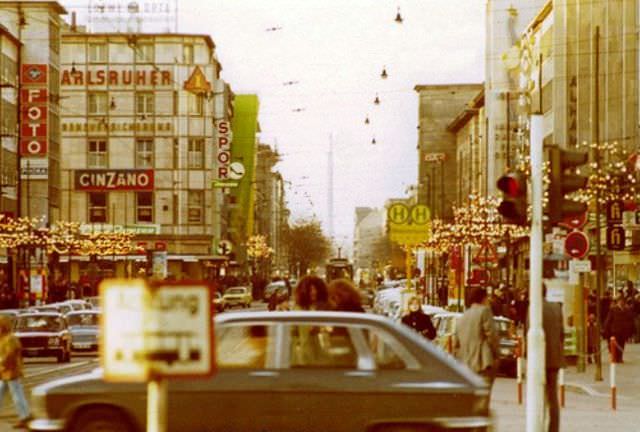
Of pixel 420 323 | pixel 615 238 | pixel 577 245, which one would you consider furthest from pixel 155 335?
pixel 615 238

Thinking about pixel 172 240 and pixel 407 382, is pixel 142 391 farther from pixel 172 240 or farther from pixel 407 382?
pixel 172 240

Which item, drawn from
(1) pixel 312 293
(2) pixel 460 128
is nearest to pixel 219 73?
(2) pixel 460 128

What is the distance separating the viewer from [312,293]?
18531 millimetres

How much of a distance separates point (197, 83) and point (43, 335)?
66426 millimetres

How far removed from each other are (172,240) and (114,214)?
449 centimetres

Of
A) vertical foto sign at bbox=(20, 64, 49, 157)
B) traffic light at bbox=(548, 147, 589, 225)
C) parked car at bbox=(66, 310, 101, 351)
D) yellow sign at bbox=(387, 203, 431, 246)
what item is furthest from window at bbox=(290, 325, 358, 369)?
vertical foto sign at bbox=(20, 64, 49, 157)

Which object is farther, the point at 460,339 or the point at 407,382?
the point at 460,339

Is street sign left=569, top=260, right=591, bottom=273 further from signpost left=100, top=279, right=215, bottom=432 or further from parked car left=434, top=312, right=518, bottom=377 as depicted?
signpost left=100, top=279, right=215, bottom=432

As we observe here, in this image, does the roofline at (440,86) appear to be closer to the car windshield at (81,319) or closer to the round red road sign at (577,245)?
the car windshield at (81,319)

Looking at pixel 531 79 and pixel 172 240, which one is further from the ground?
pixel 531 79

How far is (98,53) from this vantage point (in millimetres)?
108250

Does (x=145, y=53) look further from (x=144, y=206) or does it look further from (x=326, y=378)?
(x=326, y=378)

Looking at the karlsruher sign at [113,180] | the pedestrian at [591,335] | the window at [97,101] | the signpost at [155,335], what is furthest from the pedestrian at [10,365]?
the window at [97,101]

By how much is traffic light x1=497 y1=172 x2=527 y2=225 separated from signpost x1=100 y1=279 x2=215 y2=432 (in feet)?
30.7
